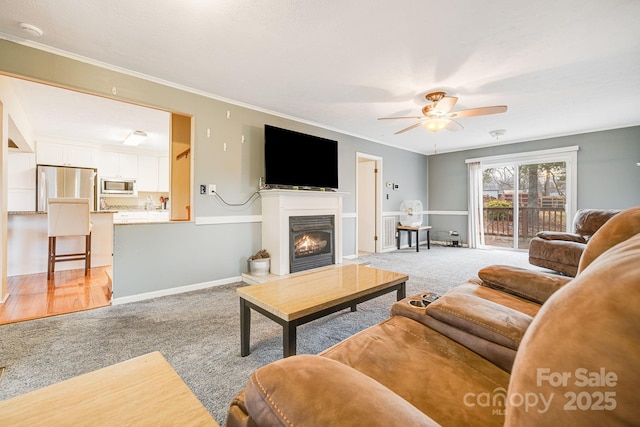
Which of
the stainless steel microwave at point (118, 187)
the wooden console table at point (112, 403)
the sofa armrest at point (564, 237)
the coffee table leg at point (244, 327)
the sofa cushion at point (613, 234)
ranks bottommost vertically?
the coffee table leg at point (244, 327)

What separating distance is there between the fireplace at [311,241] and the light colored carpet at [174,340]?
102 centimetres

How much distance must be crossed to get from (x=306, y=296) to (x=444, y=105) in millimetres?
2786

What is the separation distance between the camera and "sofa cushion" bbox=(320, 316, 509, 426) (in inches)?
28.0

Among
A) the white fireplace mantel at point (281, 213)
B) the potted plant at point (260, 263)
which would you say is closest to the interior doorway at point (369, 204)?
the white fireplace mantel at point (281, 213)

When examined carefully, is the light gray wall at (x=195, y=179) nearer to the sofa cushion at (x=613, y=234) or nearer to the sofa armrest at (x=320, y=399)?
the sofa armrest at (x=320, y=399)

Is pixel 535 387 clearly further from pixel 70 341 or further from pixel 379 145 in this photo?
pixel 379 145

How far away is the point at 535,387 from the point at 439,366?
604 millimetres

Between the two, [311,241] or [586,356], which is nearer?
[586,356]

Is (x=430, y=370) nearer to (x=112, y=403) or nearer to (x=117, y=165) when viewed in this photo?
(x=112, y=403)

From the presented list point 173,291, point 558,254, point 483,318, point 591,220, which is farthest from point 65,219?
point 591,220

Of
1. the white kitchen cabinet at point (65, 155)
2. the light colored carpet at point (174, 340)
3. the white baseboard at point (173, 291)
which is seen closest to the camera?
the light colored carpet at point (174, 340)

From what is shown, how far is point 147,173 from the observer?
19.4 ft

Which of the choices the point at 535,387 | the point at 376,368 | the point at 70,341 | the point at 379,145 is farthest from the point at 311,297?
the point at 379,145

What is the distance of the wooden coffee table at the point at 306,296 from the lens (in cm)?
142
